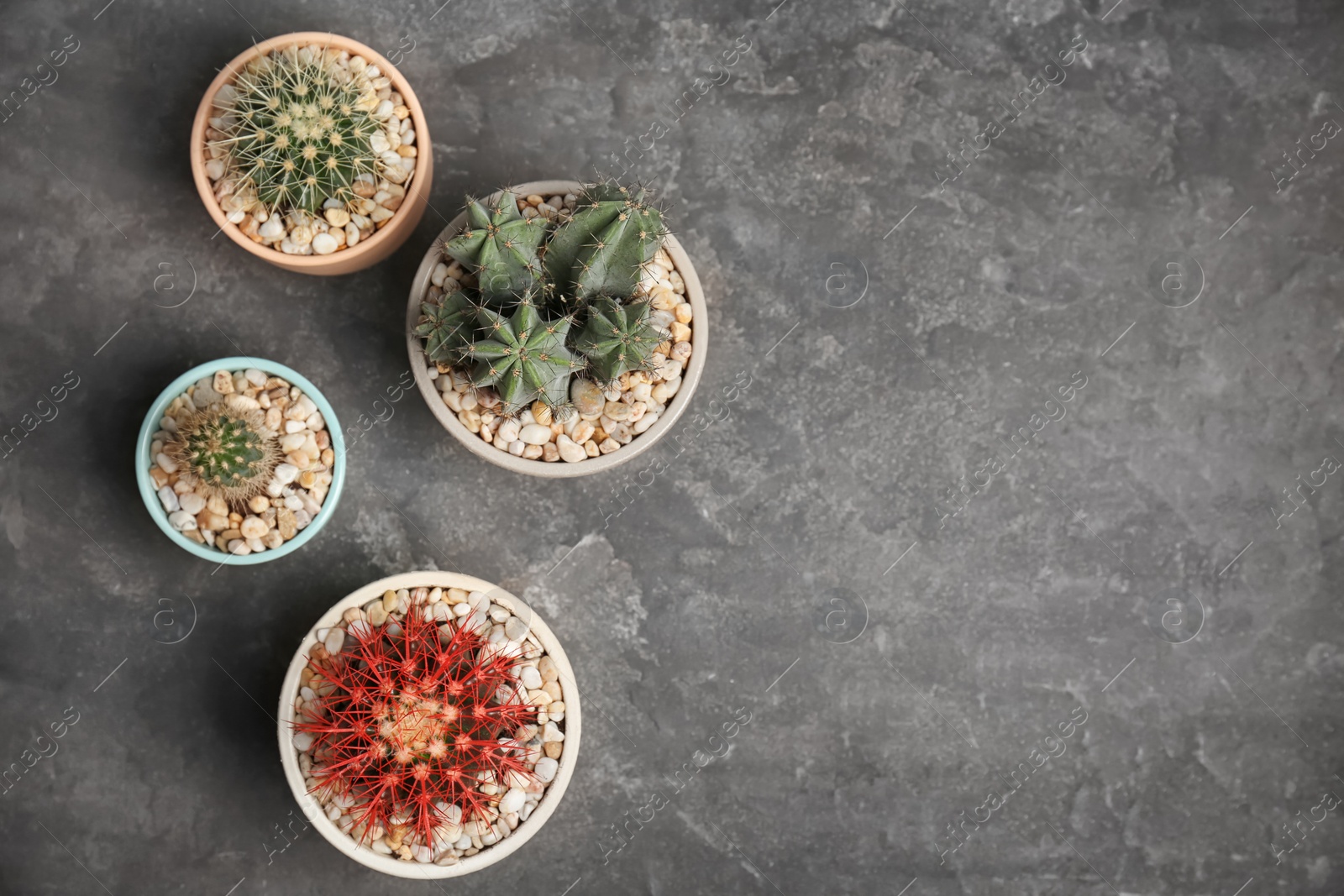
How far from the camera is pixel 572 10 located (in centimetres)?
288

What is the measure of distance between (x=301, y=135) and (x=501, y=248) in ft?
2.09

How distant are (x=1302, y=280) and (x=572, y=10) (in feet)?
8.49

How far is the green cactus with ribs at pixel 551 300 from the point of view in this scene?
2.08 metres

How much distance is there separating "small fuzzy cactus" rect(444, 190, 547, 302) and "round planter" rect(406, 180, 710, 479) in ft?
1.03

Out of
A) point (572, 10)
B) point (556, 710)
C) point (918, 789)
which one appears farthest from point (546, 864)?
point (572, 10)

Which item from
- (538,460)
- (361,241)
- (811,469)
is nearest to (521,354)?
(538,460)

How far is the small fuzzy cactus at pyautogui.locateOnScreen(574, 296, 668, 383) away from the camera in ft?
6.97

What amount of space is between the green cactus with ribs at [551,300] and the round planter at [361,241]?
38 centimetres

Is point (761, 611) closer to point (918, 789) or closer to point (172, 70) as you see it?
point (918, 789)

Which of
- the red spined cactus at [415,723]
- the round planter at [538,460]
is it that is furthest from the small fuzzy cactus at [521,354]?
the red spined cactus at [415,723]

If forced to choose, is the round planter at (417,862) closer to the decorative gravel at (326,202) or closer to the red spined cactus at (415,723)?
the red spined cactus at (415,723)

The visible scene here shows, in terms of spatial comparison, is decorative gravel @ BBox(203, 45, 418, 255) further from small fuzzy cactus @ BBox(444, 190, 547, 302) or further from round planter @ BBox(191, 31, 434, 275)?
small fuzzy cactus @ BBox(444, 190, 547, 302)

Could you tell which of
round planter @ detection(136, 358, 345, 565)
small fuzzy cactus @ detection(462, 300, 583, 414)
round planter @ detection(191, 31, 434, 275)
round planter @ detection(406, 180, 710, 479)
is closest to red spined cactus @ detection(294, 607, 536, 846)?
round planter @ detection(136, 358, 345, 565)

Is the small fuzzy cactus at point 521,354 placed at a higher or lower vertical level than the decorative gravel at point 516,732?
higher
